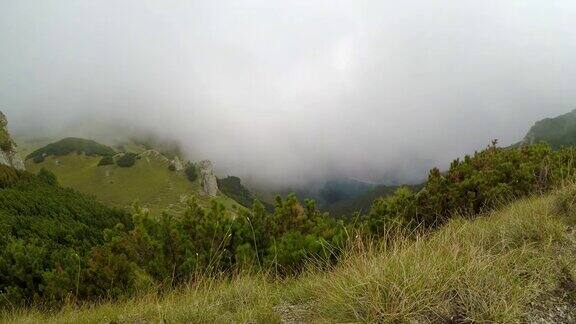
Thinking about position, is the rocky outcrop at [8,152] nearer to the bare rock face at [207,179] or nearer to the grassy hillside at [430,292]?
the grassy hillside at [430,292]

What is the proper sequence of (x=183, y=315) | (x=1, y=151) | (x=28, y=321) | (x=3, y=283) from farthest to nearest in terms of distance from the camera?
(x=1, y=151) < (x=3, y=283) < (x=28, y=321) < (x=183, y=315)

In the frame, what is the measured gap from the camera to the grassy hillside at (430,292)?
3693mm

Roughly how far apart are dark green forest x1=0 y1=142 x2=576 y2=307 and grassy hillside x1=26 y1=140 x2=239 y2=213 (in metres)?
115

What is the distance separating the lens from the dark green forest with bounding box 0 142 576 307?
29.7 ft

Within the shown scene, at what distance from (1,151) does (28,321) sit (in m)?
72.0

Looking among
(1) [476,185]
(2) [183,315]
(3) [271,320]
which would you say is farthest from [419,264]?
(1) [476,185]

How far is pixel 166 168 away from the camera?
158250mm

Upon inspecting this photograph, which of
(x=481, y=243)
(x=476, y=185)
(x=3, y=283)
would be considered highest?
(x=481, y=243)

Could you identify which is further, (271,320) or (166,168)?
(166,168)

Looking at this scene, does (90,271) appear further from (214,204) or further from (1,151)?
(1,151)

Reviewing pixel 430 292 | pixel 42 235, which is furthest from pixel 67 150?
pixel 430 292

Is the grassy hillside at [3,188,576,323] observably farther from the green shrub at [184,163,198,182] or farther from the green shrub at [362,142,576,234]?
the green shrub at [184,163,198,182]

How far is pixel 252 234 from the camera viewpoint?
11156 mm

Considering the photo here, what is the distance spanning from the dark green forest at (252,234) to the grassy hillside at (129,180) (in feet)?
376
